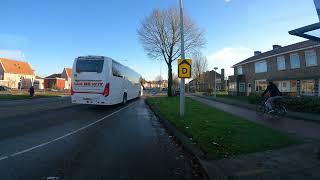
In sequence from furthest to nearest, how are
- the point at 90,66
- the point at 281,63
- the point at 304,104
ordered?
the point at 281,63, the point at 90,66, the point at 304,104

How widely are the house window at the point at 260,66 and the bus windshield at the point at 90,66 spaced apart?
27464 millimetres

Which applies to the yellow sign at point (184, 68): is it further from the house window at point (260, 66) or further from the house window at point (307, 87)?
the house window at point (260, 66)

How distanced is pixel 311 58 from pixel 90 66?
22.8m

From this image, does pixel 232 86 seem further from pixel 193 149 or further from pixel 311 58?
pixel 193 149

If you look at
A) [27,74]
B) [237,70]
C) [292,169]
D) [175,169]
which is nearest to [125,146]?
[175,169]

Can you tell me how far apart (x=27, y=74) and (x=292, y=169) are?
105819 mm

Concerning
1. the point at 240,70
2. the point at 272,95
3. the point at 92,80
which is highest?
the point at 240,70

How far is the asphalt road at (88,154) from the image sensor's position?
17.9 ft

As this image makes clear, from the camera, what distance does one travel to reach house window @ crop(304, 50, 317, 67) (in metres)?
30.6

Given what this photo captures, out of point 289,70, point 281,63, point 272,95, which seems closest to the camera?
point 272,95

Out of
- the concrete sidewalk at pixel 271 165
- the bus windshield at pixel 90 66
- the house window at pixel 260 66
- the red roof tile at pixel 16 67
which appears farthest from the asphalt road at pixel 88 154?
the red roof tile at pixel 16 67

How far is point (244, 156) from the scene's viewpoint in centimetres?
641

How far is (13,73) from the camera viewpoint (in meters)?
94.1

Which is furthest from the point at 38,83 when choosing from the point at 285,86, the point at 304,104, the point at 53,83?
the point at 304,104
